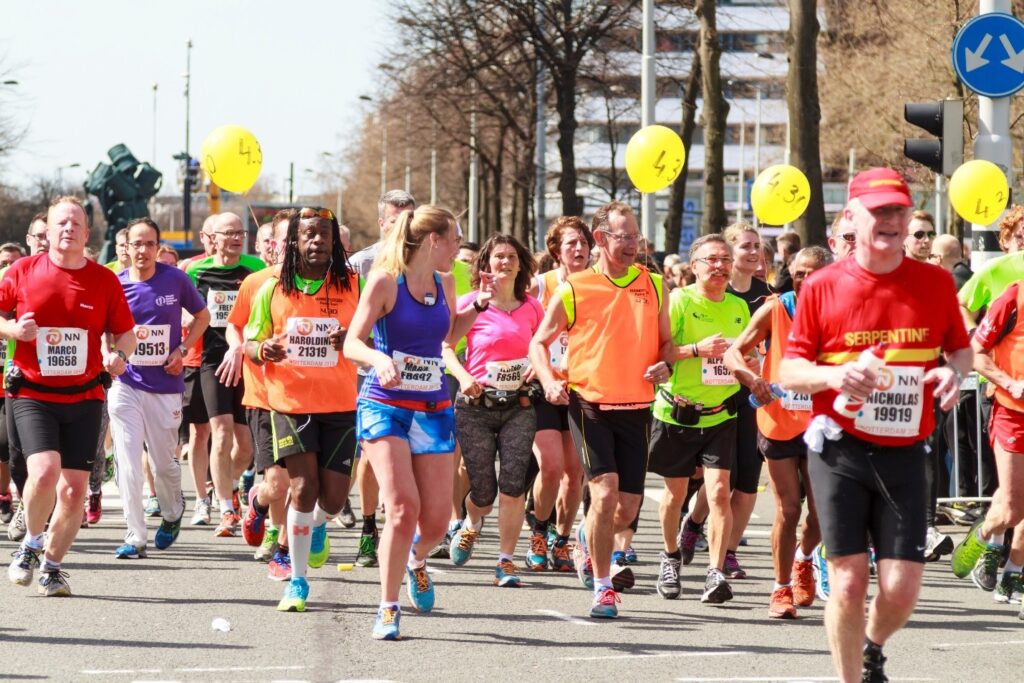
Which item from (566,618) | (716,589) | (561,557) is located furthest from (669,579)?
(561,557)

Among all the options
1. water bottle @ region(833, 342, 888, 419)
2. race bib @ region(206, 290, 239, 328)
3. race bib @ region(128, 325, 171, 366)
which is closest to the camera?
water bottle @ region(833, 342, 888, 419)

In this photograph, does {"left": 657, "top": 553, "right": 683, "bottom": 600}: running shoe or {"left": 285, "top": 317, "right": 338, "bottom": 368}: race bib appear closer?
{"left": 285, "top": 317, "right": 338, "bottom": 368}: race bib

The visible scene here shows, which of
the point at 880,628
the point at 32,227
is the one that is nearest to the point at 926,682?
the point at 880,628

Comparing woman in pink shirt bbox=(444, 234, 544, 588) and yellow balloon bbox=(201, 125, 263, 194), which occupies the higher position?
yellow balloon bbox=(201, 125, 263, 194)

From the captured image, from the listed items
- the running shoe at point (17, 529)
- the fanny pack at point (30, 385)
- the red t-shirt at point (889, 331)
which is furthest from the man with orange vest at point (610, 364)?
the running shoe at point (17, 529)

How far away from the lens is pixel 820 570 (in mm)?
9414

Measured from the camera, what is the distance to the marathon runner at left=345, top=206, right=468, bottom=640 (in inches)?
313

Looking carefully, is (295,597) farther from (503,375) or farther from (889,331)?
(889,331)

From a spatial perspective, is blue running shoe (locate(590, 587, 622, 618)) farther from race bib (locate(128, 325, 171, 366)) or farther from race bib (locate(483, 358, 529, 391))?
race bib (locate(128, 325, 171, 366))

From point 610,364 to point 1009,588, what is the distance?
8.30ft

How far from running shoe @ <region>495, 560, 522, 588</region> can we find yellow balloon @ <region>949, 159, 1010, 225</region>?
452 cm

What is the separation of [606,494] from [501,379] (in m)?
1.46

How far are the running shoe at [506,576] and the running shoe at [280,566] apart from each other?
3.90 ft

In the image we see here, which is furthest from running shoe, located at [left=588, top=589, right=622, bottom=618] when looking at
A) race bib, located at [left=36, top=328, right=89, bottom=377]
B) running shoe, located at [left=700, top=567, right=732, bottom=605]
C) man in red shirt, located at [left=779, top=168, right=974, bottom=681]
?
race bib, located at [left=36, top=328, right=89, bottom=377]
